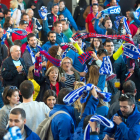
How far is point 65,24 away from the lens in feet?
30.8

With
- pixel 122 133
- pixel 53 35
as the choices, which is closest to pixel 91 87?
pixel 122 133

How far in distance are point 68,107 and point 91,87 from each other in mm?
390

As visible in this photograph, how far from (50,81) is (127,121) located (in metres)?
2.31

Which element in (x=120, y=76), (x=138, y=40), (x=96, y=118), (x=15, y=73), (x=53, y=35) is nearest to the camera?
(x=96, y=118)

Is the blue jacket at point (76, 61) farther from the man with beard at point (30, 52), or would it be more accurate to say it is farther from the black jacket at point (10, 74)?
the black jacket at point (10, 74)

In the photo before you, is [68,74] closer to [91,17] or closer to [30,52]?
[30,52]

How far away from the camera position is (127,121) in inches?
160

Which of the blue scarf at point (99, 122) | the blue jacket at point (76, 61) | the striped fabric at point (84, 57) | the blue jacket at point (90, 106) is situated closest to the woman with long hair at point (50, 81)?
the striped fabric at point (84, 57)

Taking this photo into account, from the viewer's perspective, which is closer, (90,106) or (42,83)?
(90,106)

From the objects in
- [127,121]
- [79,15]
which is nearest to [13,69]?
[127,121]

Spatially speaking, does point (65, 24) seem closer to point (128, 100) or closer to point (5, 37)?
point (5, 37)

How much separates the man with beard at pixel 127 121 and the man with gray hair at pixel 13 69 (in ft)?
9.70

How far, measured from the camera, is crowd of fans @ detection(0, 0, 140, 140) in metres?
4.00

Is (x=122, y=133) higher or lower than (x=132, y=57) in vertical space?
lower
